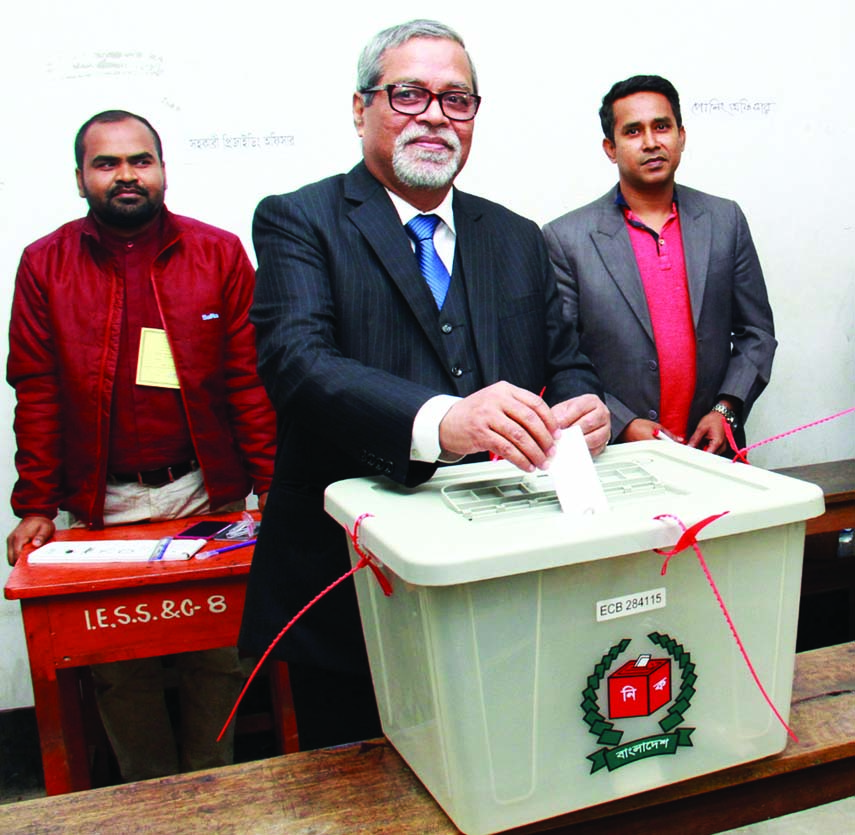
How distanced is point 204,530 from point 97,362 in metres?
0.51

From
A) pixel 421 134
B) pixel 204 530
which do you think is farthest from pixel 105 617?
pixel 421 134

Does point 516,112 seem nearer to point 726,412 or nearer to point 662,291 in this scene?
point 662,291

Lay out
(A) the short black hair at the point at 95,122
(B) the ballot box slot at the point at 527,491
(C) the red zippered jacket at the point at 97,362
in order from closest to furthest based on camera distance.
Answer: (B) the ballot box slot at the point at 527,491 → (C) the red zippered jacket at the point at 97,362 → (A) the short black hair at the point at 95,122

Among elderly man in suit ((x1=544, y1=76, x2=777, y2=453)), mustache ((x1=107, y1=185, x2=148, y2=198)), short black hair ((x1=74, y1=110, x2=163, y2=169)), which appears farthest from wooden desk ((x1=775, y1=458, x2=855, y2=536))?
short black hair ((x1=74, y1=110, x2=163, y2=169))

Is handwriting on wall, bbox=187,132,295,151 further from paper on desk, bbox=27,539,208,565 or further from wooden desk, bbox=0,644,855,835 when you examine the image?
wooden desk, bbox=0,644,855,835

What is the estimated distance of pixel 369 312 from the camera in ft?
4.06

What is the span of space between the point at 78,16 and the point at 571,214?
1.38 meters

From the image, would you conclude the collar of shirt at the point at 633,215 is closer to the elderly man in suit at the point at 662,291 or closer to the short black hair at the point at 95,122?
the elderly man in suit at the point at 662,291

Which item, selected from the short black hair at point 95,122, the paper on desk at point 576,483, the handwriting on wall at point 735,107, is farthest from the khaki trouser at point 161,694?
the handwriting on wall at point 735,107

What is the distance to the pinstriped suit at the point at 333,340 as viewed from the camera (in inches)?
46.6

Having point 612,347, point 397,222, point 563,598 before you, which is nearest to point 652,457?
point 563,598

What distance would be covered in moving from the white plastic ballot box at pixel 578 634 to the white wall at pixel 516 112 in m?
1.91

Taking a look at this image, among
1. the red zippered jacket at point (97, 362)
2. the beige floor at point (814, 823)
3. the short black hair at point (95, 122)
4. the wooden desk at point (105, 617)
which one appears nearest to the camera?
the beige floor at point (814, 823)

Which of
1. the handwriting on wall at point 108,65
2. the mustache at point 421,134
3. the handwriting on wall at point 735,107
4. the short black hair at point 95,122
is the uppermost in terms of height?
the handwriting on wall at point 108,65
